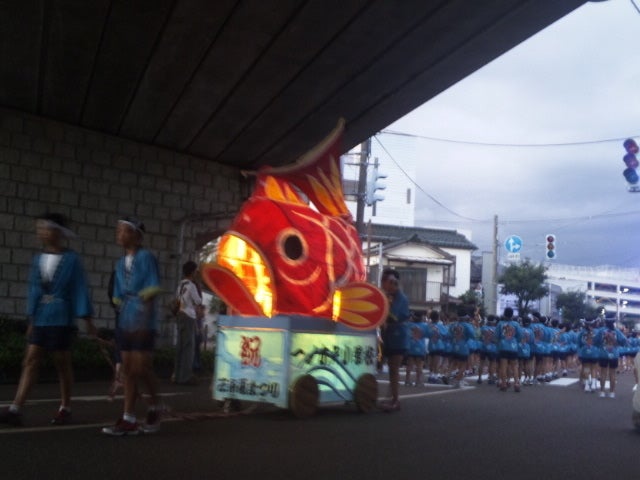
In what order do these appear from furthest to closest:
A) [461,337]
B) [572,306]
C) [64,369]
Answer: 1. [572,306]
2. [461,337]
3. [64,369]

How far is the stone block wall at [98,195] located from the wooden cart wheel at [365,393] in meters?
7.86

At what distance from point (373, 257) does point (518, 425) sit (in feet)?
92.9

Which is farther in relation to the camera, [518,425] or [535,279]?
[535,279]

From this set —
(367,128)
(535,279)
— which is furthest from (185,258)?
(535,279)

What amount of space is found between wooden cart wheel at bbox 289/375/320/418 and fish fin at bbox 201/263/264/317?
0.88m

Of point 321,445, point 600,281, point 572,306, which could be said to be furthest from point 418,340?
point 600,281

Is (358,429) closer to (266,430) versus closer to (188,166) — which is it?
(266,430)

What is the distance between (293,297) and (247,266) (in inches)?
26.7

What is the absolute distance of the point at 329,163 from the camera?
9.79 meters

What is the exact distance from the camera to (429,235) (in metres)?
41.4

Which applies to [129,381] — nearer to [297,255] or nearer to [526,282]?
[297,255]

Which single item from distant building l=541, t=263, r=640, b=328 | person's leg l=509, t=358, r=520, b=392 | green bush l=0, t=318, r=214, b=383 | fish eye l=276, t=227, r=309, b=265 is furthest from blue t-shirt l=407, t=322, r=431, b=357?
distant building l=541, t=263, r=640, b=328

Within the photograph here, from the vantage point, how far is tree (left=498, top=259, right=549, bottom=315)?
4012cm

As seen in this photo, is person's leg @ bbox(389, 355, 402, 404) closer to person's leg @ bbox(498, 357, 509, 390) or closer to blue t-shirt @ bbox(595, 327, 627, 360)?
person's leg @ bbox(498, 357, 509, 390)
